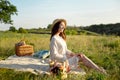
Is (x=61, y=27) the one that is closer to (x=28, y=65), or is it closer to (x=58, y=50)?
(x=58, y=50)

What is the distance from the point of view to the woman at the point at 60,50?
801 cm

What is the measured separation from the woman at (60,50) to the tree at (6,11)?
19491 millimetres

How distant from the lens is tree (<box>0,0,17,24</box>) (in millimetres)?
27469

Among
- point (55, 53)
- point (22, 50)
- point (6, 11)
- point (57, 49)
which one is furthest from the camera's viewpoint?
point (6, 11)

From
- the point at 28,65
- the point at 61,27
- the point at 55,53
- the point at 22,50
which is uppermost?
the point at 61,27

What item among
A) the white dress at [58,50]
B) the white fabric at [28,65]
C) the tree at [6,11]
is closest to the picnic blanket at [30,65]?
the white fabric at [28,65]

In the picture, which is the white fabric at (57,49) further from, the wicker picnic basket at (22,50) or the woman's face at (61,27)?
the wicker picnic basket at (22,50)

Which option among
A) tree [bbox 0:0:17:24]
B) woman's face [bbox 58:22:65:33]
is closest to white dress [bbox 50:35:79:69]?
woman's face [bbox 58:22:65:33]

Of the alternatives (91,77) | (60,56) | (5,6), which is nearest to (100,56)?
(60,56)

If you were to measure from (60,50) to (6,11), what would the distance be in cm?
2043

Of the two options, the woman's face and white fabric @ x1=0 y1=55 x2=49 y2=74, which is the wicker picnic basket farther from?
the woman's face

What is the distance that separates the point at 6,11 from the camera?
2795 cm

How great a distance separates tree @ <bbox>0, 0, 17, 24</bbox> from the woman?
19.5 meters

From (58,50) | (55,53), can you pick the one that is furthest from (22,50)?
(55,53)
